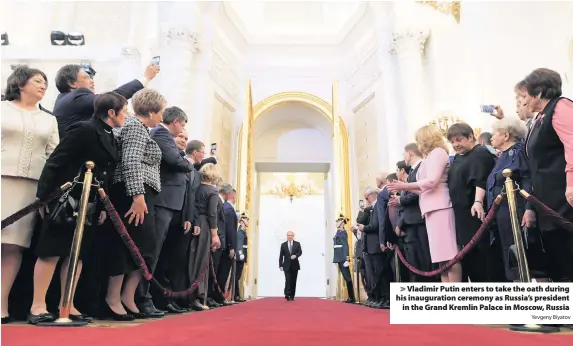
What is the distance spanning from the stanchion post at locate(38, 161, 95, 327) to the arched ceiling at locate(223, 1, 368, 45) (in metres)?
11.2

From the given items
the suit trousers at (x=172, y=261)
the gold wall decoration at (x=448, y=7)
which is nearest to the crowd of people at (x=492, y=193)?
the suit trousers at (x=172, y=261)

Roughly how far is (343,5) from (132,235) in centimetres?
1242

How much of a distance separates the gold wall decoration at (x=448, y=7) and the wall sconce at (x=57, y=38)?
7.90m

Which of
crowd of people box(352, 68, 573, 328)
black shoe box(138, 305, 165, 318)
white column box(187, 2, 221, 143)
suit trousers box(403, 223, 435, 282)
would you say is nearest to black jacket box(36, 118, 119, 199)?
black shoe box(138, 305, 165, 318)

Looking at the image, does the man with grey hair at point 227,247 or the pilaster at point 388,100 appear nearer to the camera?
the man with grey hair at point 227,247

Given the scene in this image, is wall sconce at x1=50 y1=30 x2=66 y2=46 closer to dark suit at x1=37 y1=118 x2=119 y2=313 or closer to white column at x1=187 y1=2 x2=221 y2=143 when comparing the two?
white column at x1=187 y1=2 x2=221 y2=143

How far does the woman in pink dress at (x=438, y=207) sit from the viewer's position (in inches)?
124

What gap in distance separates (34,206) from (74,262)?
1.27 feet

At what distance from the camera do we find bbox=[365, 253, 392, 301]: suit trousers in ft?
16.8

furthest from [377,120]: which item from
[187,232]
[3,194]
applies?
[3,194]

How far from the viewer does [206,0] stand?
1053 cm

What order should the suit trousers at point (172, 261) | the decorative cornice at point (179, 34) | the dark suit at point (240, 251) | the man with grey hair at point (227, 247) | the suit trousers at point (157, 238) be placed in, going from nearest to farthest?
the suit trousers at point (157, 238) < the suit trousers at point (172, 261) < the man with grey hair at point (227, 247) < the dark suit at point (240, 251) < the decorative cornice at point (179, 34)

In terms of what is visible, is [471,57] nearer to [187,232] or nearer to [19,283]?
[187,232]

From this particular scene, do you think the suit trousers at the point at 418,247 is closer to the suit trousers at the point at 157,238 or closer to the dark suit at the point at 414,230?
the dark suit at the point at 414,230
